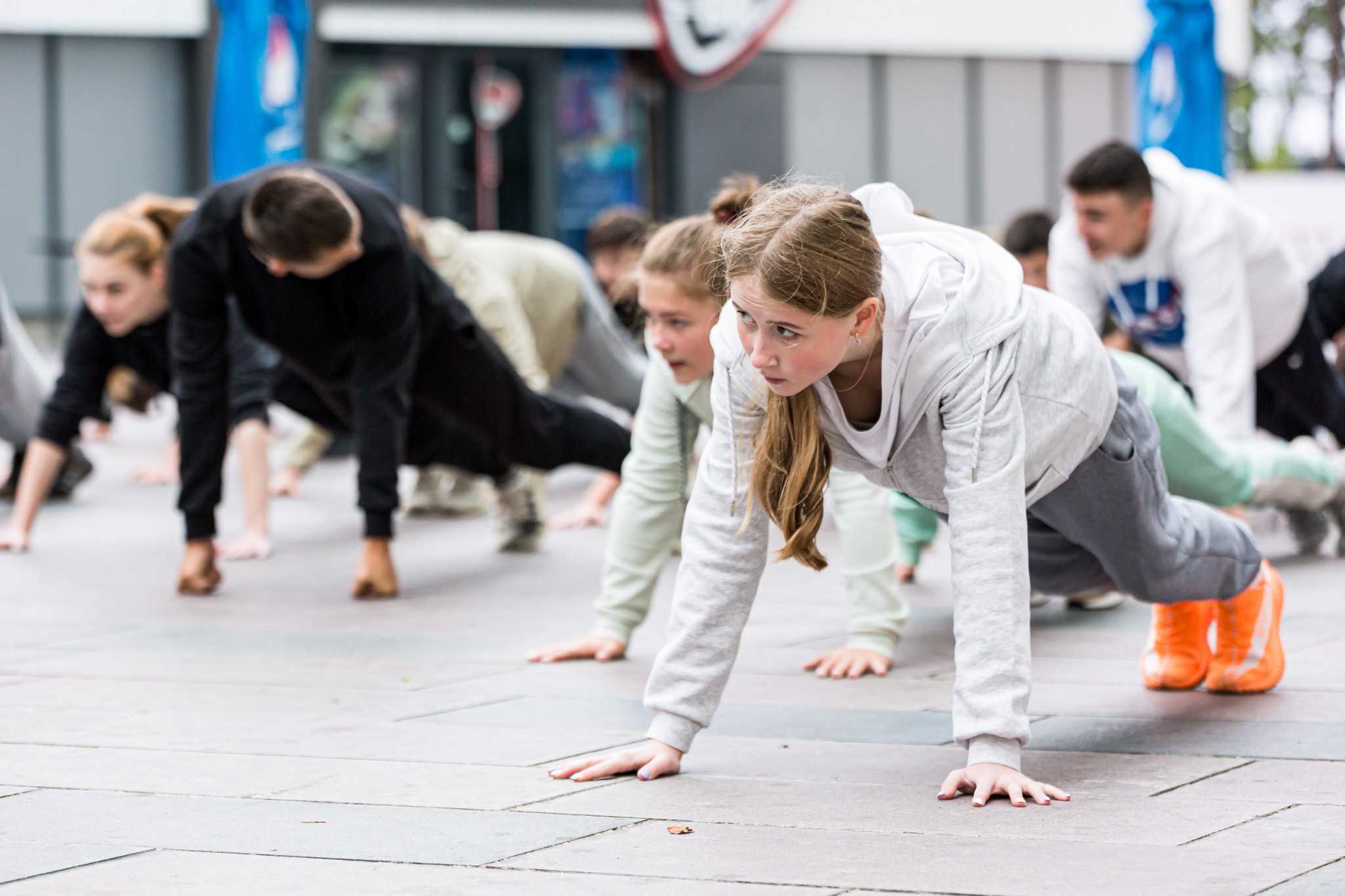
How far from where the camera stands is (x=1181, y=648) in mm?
3693

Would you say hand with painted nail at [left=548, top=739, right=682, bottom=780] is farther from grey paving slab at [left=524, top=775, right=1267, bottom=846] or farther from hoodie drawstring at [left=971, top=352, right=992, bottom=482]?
hoodie drawstring at [left=971, top=352, right=992, bottom=482]

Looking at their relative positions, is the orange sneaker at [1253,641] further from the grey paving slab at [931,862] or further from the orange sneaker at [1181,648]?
the grey paving slab at [931,862]

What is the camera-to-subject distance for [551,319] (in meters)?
7.78

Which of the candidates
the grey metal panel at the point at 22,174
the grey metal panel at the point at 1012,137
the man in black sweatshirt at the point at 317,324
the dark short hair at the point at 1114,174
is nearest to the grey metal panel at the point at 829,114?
the grey metal panel at the point at 1012,137

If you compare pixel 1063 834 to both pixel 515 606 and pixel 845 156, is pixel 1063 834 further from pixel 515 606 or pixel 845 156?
pixel 845 156

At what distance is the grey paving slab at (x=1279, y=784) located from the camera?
8.89 ft

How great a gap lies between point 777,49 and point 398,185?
455cm

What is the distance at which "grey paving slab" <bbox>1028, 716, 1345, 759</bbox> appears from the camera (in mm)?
3074

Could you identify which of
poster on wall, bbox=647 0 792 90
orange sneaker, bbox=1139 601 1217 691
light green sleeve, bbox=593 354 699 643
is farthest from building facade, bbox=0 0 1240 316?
orange sneaker, bbox=1139 601 1217 691

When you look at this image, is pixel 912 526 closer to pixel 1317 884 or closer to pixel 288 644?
pixel 288 644

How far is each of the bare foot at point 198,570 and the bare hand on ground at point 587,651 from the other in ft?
5.08

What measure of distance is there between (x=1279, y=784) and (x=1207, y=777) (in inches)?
4.9

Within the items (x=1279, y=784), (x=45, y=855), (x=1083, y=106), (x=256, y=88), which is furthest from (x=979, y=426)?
(x=1083, y=106)

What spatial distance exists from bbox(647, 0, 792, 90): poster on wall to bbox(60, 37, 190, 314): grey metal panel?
203 inches
